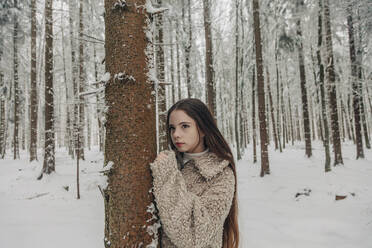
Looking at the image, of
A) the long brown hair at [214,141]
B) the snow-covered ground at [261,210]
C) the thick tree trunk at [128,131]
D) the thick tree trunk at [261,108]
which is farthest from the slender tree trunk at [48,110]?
the long brown hair at [214,141]

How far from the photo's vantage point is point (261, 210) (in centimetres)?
539

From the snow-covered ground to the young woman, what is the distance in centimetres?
44

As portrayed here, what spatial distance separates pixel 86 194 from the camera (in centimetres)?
714

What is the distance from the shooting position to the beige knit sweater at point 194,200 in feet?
3.72

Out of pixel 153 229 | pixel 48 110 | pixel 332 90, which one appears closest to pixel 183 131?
pixel 153 229

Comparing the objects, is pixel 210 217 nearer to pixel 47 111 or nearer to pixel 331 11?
pixel 47 111

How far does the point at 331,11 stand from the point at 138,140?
11031 mm

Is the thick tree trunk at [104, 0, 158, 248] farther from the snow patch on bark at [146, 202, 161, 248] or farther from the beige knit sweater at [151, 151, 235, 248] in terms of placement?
the beige knit sweater at [151, 151, 235, 248]

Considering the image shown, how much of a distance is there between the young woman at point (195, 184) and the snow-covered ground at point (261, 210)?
44cm

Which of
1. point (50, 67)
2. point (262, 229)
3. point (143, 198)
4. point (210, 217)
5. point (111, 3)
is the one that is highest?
point (50, 67)

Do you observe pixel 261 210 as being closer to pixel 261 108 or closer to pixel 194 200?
pixel 261 108

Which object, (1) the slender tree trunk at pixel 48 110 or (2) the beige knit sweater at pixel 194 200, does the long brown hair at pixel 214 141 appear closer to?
(2) the beige knit sweater at pixel 194 200

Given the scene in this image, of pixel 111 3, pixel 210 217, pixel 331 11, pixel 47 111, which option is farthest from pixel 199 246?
pixel 331 11

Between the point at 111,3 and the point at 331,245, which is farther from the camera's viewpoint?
the point at 331,245
